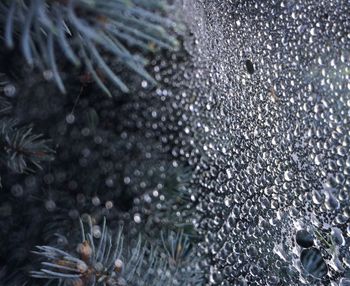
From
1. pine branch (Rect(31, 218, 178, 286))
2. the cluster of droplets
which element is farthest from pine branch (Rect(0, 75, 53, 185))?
the cluster of droplets

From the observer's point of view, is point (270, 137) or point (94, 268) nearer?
point (94, 268)

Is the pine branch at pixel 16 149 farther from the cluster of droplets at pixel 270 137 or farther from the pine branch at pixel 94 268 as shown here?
the cluster of droplets at pixel 270 137

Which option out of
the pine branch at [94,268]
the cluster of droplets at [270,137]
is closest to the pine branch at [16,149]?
the pine branch at [94,268]

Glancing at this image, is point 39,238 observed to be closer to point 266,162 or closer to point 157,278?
point 157,278

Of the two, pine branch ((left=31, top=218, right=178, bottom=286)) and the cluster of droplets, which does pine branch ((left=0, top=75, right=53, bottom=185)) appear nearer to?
pine branch ((left=31, top=218, right=178, bottom=286))

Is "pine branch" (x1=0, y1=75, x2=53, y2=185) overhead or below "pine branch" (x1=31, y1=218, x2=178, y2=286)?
overhead

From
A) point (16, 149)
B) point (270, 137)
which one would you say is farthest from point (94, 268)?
point (270, 137)

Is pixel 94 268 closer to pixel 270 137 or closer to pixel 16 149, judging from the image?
pixel 16 149

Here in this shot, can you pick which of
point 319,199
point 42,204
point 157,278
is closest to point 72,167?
point 42,204
